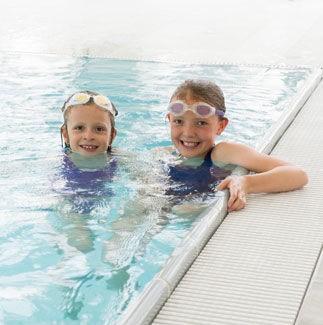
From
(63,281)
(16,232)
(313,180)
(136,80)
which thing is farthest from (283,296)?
(136,80)

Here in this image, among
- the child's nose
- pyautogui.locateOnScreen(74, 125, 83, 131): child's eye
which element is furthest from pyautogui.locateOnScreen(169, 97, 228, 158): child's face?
pyautogui.locateOnScreen(74, 125, 83, 131): child's eye

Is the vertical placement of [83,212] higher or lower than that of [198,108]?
lower

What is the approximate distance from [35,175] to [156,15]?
8298 mm

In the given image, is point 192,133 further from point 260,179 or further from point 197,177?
point 260,179

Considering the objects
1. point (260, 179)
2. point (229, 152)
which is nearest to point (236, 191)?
point (260, 179)

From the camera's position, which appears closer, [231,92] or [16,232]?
[16,232]

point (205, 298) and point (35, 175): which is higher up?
point (205, 298)

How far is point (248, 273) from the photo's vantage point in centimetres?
243

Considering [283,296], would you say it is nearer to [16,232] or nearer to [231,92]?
[16,232]

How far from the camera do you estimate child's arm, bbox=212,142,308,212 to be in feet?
10.2

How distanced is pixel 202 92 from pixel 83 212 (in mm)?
1066

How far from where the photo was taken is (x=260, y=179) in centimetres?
321

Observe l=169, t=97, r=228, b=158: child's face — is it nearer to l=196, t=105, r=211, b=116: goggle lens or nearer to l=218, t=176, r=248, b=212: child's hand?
l=196, t=105, r=211, b=116: goggle lens

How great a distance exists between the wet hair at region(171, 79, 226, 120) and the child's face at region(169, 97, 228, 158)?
2.1 inches
